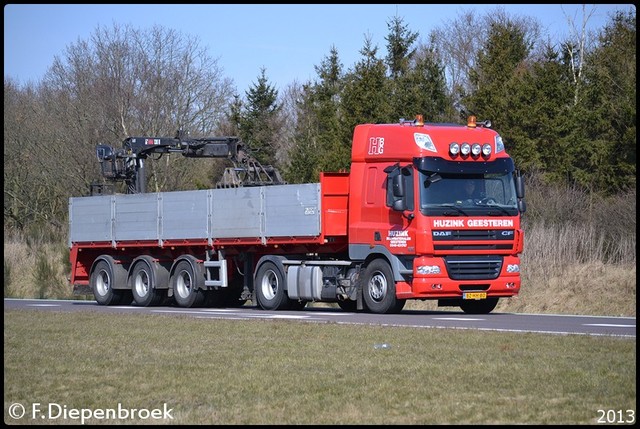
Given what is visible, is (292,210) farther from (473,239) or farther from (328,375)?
(328,375)

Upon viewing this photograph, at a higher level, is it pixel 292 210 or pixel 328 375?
pixel 292 210

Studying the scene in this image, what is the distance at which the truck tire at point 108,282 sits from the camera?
97.6 feet

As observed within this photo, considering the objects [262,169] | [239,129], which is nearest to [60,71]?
[239,129]

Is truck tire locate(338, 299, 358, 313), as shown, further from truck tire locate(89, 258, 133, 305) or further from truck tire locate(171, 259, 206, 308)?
truck tire locate(89, 258, 133, 305)

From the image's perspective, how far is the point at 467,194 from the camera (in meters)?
22.7

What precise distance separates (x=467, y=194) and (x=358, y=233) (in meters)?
2.45

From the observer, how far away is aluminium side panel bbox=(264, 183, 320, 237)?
79.6 feet

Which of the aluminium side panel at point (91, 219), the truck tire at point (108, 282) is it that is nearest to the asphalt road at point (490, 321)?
the truck tire at point (108, 282)

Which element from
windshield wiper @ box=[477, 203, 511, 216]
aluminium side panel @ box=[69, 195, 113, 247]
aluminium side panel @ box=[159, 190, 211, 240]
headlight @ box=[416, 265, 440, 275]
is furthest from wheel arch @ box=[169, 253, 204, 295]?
windshield wiper @ box=[477, 203, 511, 216]

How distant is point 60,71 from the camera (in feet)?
176

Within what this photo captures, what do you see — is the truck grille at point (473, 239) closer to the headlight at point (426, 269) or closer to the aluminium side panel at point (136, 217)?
the headlight at point (426, 269)

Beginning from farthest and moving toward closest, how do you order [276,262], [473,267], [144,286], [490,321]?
1. [144,286]
2. [276,262]
3. [473,267]
4. [490,321]

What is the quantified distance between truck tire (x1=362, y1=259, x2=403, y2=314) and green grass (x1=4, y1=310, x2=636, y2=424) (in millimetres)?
5025

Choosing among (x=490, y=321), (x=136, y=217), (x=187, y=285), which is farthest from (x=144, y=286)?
(x=490, y=321)
